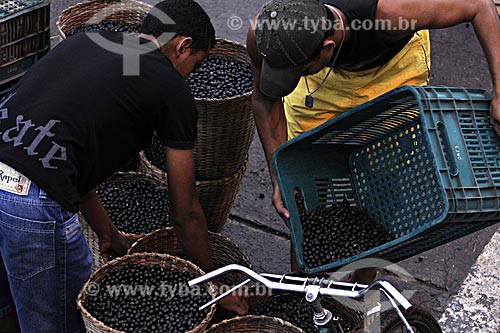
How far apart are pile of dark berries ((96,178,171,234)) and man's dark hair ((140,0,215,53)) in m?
1.15

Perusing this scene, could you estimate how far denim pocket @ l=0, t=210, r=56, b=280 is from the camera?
297cm

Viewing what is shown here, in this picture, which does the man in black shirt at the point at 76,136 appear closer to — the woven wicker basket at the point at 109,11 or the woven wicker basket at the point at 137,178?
the woven wicker basket at the point at 137,178

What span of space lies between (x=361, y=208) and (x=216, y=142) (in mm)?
860

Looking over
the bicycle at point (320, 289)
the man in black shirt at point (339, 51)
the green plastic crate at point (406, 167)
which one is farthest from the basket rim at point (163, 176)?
the bicycle at point (320, 289)

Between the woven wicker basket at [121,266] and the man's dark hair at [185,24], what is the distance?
91cm

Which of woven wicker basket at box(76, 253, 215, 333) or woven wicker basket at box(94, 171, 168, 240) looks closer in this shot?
woven wicker basket at box(76, 253, 215, 333)

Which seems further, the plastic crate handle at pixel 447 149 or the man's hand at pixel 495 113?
the man's hand at pixel 495 113

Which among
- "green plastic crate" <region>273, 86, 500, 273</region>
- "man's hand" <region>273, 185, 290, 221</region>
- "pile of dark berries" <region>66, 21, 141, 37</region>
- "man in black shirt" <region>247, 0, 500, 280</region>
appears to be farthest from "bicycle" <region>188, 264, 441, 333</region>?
"pile of dark berries" <region>66, 21, 141, 37</region>

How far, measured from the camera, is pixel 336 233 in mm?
3545

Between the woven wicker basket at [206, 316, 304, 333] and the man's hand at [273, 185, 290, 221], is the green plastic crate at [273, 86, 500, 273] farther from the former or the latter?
the woven wicker basket at [206, 316, 304, 333]

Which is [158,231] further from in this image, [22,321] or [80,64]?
[80,64]

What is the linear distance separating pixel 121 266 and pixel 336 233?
934 millimetres

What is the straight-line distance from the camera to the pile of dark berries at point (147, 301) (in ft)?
10.7

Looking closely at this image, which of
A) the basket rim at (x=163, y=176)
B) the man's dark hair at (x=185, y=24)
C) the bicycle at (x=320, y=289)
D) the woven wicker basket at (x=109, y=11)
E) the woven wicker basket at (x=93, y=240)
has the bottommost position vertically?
the woven wicker basket at (x=93, y=240)
